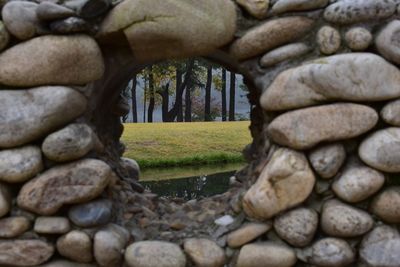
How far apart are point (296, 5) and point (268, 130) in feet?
2.59

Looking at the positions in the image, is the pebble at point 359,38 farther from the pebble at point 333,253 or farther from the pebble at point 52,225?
the pebble at point 52,225

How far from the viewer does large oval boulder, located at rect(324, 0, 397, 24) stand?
2.73 meters

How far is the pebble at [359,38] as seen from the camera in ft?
9.00

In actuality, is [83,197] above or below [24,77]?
below

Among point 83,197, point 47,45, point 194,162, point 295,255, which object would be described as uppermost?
point 47,45

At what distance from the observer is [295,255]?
276cm

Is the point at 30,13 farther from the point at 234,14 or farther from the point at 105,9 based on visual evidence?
the point at 234,14

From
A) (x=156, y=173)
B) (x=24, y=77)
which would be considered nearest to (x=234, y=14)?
(x=24, y=77)

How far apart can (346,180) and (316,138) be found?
30 centimetres

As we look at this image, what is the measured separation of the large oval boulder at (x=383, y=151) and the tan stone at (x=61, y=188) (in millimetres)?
1608

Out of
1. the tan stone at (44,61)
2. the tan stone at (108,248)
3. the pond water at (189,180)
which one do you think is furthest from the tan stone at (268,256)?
the pond water at (189,180)

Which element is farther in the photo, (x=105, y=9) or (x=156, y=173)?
(x=156, y=173)

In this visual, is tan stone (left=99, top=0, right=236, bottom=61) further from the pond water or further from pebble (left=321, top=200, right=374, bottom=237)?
the pond water

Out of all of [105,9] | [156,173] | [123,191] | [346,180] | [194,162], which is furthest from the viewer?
[194,162]
